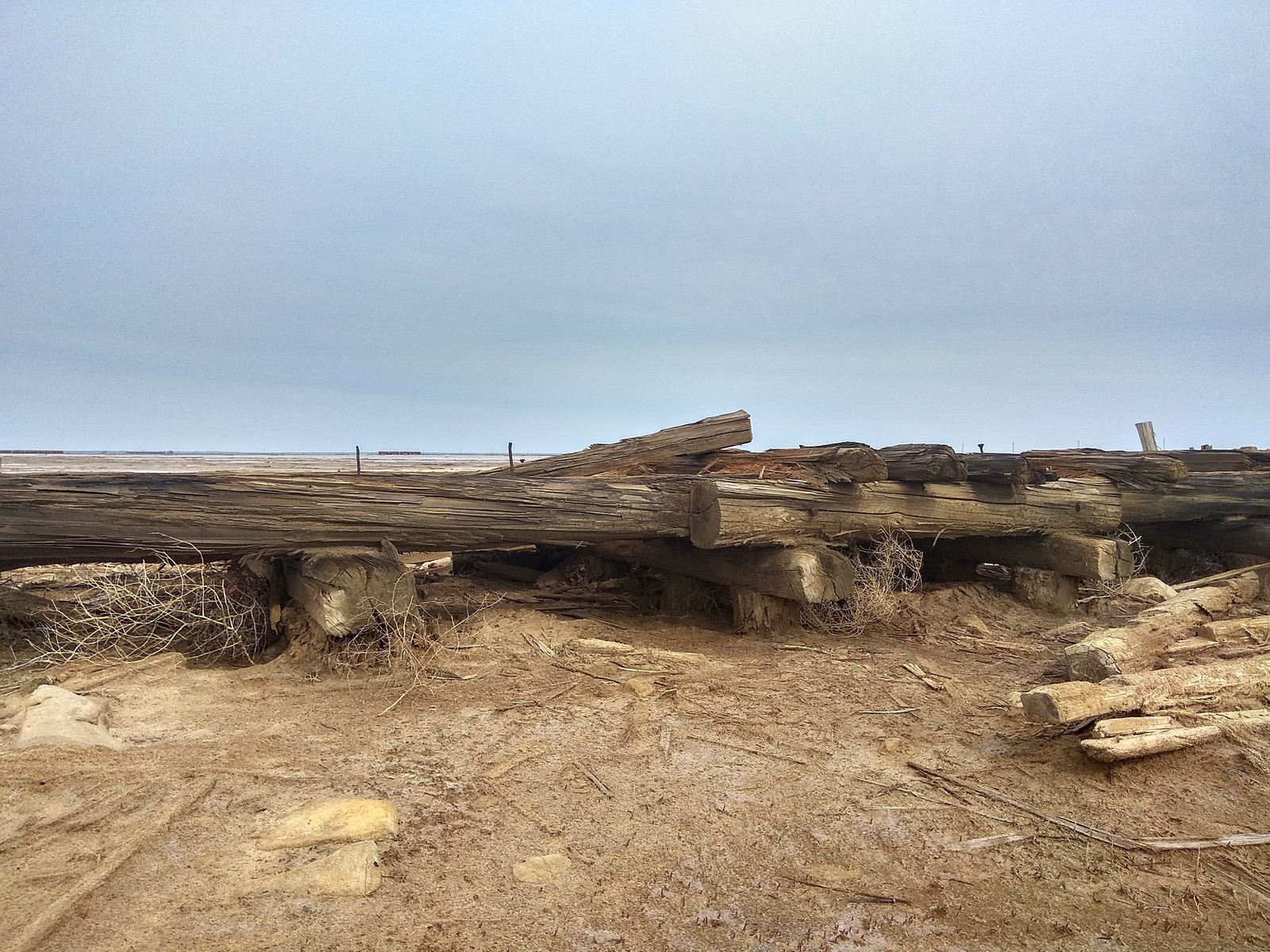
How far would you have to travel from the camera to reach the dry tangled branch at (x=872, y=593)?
616 cm

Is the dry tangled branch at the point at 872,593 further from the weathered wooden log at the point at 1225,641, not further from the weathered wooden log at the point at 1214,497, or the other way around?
the weathered wooden log at the point at 1214,497

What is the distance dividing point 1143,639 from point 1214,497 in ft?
16.4

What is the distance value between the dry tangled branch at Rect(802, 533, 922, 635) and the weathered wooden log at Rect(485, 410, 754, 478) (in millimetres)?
1631

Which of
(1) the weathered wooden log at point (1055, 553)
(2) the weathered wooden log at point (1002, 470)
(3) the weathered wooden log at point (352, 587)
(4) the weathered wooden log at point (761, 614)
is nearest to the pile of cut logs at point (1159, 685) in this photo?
(2) the weathered wooden log at point (1002, 470)

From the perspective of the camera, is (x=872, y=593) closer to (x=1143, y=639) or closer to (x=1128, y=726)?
(x=1143, y=639)

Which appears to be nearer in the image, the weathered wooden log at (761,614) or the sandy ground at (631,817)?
the sandy ground at (631,817)

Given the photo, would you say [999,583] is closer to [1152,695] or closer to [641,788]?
[1152,695]

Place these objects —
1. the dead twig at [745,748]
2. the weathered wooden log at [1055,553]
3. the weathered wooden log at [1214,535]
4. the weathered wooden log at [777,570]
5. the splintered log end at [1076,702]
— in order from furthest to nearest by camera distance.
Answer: the weathered wooden log at [1214,535] → the weathered wooden log at [1055,553] → the weathered wooden log at [777,570] → the dead twig at [745,748] → the splintered log end at [1076,702]

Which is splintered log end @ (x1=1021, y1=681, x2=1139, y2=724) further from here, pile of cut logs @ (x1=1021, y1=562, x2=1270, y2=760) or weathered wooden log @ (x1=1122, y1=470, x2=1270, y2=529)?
weathered wooden log @ (x1=1122, y1=470, x2=1270, y2=529)

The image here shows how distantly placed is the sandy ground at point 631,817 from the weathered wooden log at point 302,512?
0.89 m

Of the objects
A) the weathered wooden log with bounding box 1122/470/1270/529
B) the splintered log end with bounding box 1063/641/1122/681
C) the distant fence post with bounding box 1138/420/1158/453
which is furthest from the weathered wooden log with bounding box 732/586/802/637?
the distant fence post with bounding box 1138/420/1158/453

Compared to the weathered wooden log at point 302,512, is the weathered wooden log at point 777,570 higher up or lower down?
lower down

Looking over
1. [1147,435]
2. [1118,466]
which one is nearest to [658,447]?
[1118,466]

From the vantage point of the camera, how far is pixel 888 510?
632cm
